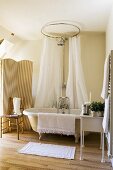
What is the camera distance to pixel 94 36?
484 cm

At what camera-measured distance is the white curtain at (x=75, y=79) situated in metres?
4.44

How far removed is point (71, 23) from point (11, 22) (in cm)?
135

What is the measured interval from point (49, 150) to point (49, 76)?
1977 millimetres

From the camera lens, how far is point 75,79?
4.56 meters

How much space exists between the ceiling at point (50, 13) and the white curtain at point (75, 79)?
1.67ft

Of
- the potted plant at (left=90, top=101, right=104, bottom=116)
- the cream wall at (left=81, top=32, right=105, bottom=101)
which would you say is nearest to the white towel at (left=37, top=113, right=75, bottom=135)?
the potted plant at (left=90, top=101, right=104, bottom=116)

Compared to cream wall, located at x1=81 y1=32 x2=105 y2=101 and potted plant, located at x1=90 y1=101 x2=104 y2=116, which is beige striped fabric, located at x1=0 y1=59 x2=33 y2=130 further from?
potted plant, located at x1=90 y1=101 x2=104 y2=116

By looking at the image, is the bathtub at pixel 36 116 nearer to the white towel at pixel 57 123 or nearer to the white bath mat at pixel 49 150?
the white towel at pixel 57 123

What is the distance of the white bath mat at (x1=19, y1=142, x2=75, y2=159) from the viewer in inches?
127

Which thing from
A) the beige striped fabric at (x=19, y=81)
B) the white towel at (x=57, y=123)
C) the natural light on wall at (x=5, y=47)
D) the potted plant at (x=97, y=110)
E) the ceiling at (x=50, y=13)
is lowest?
the white towel at (x=57, y=123)

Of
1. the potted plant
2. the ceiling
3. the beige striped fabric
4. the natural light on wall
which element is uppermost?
the ceiling

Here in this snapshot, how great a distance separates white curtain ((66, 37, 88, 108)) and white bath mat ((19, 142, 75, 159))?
4.24ft

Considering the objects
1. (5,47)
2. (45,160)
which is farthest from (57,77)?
(45,160)

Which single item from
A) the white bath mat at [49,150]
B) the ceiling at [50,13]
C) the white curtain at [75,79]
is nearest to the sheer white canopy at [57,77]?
the white curtain at [75,79]
